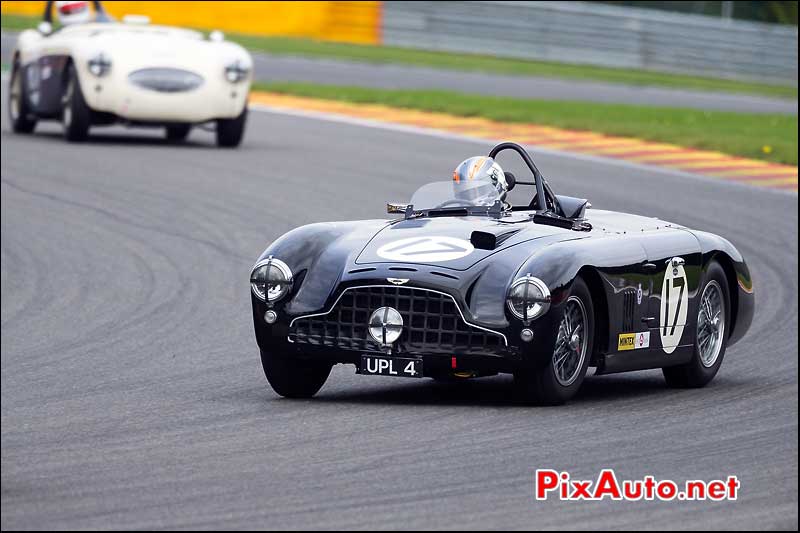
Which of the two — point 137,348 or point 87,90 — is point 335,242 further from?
point 87,90

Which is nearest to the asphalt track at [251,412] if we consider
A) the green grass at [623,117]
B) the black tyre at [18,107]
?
the black tyre at [18,107]

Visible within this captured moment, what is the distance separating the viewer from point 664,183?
57.1ft

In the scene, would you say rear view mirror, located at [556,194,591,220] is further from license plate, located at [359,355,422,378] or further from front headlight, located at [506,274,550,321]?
license plate, located at [359,355,422,378]

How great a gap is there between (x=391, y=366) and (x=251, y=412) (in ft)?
2.04

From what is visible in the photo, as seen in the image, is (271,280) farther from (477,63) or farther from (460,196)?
(477,63)

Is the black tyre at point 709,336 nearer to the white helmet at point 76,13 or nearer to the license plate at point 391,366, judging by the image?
the license plate at point 391,366

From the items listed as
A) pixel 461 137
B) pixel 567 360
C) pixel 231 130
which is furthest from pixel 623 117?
pixel 567 360

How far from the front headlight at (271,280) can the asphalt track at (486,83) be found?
63.6 ft

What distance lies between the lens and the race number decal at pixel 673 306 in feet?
26.2

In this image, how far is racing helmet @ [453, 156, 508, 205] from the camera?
8.09 m

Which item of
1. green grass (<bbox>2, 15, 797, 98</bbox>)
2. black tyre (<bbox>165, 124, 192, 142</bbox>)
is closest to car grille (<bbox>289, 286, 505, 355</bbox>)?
black tyre (<bbox>165, 124, 192, 142</bbox>)

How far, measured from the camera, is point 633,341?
777 centimetres

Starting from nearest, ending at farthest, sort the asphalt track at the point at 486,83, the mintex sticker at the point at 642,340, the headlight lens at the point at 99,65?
the mintex sticker at the point at 642,340
the headlight lens at the point at 99,65
the asphalt track at the point at 486,83

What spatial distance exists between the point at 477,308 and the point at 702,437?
1.08m
